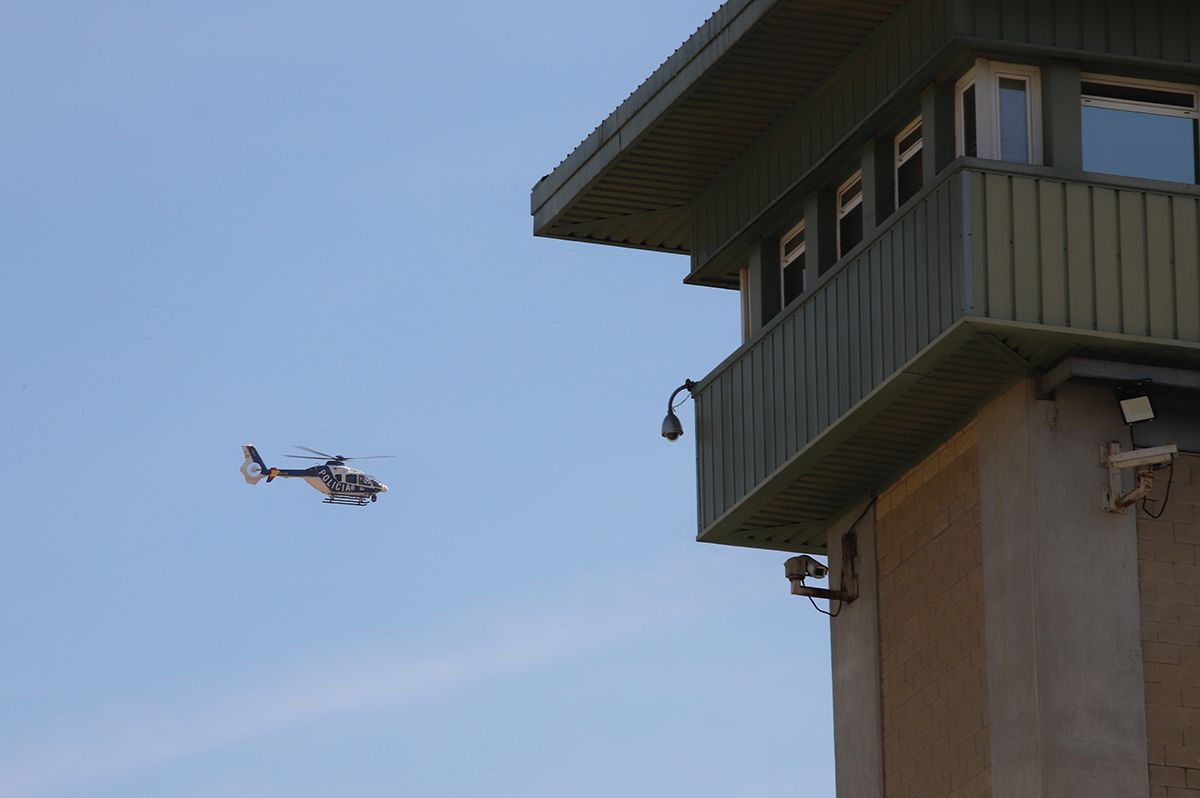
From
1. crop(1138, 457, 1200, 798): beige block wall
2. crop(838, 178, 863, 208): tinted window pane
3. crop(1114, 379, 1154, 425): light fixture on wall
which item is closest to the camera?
crop(1138, 457, 1200, 798): beige block wall

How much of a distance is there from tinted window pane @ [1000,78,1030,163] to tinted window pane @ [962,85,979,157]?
0.89 feet

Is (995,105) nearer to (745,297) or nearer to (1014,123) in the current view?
(1014,123)

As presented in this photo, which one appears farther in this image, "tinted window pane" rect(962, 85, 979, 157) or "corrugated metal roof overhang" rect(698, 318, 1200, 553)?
"tinted window pane" rect(962, 85, 979, 157)

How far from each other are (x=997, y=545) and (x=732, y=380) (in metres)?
4.39

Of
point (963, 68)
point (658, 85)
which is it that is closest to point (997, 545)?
point (963, 68)

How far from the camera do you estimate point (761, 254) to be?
28234 mm

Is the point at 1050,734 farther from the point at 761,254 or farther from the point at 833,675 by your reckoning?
the point at 761,254

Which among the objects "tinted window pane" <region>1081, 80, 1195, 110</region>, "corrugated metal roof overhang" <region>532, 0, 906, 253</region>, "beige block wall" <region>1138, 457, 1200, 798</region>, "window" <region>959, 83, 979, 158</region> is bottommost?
"beige block wall" <region>1138, 457, 1200, 798</region>

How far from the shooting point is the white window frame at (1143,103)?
2461 centimetres

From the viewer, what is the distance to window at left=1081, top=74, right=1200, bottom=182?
24375mm

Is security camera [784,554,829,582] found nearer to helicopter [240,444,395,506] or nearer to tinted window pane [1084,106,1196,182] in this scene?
tinted window pane [1084,106,1196,182]

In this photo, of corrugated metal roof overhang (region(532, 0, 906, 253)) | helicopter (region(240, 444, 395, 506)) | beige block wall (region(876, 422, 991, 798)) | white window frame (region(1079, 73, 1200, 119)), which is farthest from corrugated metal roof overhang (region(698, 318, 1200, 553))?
helicopter (region(240, 444, 395, 506))

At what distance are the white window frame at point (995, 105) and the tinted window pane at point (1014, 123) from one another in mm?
27

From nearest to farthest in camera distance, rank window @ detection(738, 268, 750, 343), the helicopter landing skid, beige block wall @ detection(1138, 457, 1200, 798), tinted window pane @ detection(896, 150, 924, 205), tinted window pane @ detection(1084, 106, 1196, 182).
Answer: beige block wall @ detection(1138, 457, 1200, 798)
tinted window pane @ detection(1084, 106, 1196, 182)
tinted window pane @ detection(896, 150, 924, 205)
window @ detection(738, 268, 750, 343)
the helicopter landing skid
